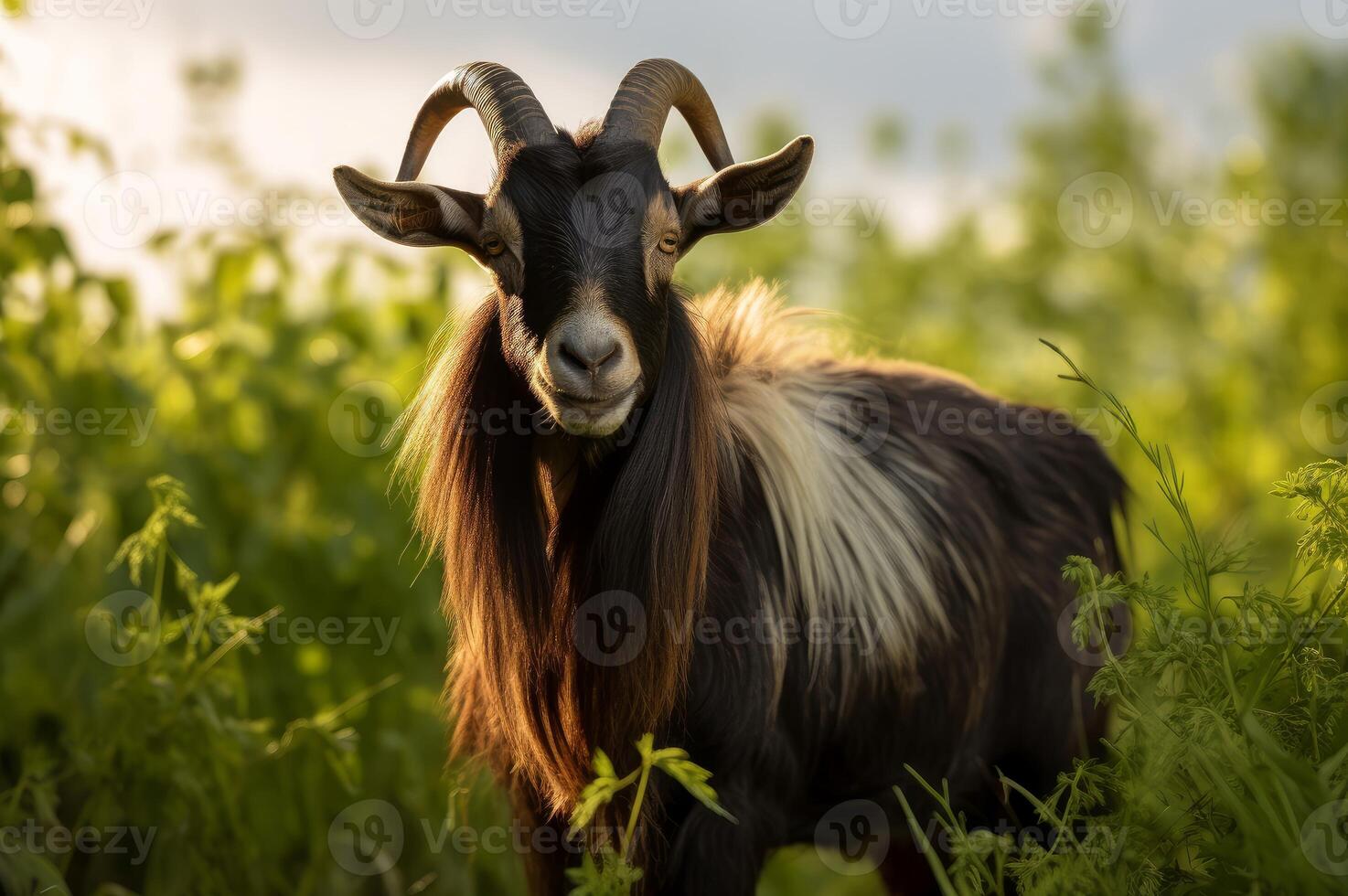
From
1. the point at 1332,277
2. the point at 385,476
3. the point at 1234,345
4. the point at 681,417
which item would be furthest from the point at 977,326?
the point at 681,417

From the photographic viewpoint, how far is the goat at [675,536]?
3.59m

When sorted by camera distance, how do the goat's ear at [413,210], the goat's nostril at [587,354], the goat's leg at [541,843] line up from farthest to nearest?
the goat's leg at [541,843] → the goat's ear at [413,210] → the goat's nostril at [587,354]

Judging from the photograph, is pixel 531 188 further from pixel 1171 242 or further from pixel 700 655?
pixel 1171 242

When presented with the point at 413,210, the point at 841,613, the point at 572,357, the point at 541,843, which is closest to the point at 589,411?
the point at 572,357

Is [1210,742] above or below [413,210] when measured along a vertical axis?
below

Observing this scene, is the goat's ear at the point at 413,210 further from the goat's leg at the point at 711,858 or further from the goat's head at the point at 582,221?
the goat's leg at the point at 711,858

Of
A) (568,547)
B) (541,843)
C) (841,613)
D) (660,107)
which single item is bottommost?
(541,843)

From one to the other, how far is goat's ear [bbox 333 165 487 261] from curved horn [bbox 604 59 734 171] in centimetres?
49

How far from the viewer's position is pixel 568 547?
3754 mm

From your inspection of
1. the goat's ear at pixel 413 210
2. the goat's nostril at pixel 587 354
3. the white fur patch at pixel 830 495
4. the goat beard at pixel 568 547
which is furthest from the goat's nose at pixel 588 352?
the white fur patch at pixel 830 495

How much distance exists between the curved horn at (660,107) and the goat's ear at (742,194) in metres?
0.22

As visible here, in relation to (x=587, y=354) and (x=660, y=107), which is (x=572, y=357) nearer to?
(x=587, y=354)

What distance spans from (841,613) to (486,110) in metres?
1.98

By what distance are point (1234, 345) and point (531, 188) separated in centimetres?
1957
